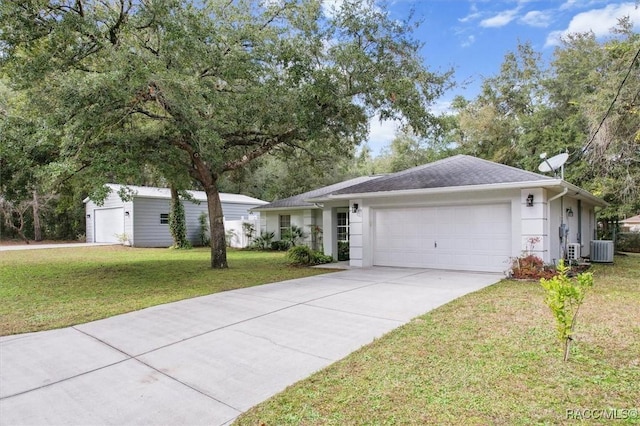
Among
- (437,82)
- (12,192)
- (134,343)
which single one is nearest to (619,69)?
(437,82)

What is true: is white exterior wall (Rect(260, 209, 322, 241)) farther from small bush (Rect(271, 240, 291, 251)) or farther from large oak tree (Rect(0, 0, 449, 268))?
large oak tree (Rect(0, 0, 449, 268))

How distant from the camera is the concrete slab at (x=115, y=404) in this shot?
A: 9.49 feet

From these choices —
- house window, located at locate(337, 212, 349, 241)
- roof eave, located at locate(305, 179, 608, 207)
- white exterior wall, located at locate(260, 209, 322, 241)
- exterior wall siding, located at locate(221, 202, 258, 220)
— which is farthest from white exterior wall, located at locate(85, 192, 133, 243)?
roof eave, located at locate(305, 179, 608, 207)

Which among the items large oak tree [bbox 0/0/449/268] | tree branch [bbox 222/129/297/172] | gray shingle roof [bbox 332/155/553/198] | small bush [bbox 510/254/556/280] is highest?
large oak tree [bbox 0/0/449/268]

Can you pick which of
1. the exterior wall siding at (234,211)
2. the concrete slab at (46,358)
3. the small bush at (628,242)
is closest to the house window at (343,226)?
the concrete slab at (46,358)

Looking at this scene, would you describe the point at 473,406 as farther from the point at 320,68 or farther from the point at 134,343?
the point at 320,68

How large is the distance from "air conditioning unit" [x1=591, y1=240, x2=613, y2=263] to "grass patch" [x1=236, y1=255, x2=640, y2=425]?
907 cm

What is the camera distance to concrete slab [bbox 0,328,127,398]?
141 inches

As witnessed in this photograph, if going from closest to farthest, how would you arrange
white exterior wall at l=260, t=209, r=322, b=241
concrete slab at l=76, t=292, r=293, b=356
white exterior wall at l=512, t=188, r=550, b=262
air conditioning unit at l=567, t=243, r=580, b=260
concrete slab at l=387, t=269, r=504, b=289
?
concrete slab at l=76, t=292, r=293, b=356, concrete slab at l=387, t=269, r=504, b=289, white exterior wall at l=512, t=188, r=550, b=262, air conditioning unit at l=567, t=243, r=580, b=260, white exterior wall at l=260, t=209, r=322, b=241

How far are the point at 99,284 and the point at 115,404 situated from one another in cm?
Result: 676

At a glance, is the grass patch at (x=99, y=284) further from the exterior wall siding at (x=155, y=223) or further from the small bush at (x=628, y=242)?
the small bush at (x=628, y=242)

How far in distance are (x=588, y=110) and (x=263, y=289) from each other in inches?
581

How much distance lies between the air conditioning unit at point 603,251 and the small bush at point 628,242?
8.84m

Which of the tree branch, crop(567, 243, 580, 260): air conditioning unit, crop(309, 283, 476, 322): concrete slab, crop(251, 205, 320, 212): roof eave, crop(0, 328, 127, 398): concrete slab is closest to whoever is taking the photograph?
crop(0, 328, 127, 398): concrete slab
